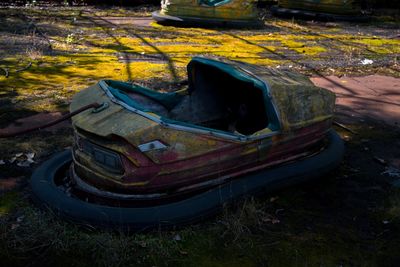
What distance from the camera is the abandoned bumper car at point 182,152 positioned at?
10.8 ft

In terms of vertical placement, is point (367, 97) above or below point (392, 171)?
above

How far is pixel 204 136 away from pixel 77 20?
921 cm

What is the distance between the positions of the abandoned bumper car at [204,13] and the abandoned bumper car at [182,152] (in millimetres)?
7221

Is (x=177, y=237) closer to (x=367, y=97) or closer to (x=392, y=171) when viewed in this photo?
(x=392, y=171)

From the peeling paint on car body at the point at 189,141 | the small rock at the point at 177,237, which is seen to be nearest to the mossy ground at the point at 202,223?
the small rock at the point at 177,237

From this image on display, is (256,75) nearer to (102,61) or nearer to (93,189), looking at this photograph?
(93,189)

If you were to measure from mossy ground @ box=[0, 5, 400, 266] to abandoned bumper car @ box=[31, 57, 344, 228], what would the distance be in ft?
0.48

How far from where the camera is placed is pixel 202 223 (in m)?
3.44

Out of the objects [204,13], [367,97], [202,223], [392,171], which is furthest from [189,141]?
[204,13]

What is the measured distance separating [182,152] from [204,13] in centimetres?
859

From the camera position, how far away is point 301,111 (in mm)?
4023

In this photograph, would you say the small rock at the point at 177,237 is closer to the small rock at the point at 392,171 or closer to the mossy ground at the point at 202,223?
the mossy ground at the point at 202,223

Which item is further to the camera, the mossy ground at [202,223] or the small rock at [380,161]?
the small rock at [380,161]

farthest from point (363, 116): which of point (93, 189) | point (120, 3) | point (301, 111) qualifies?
point (120, 3)
